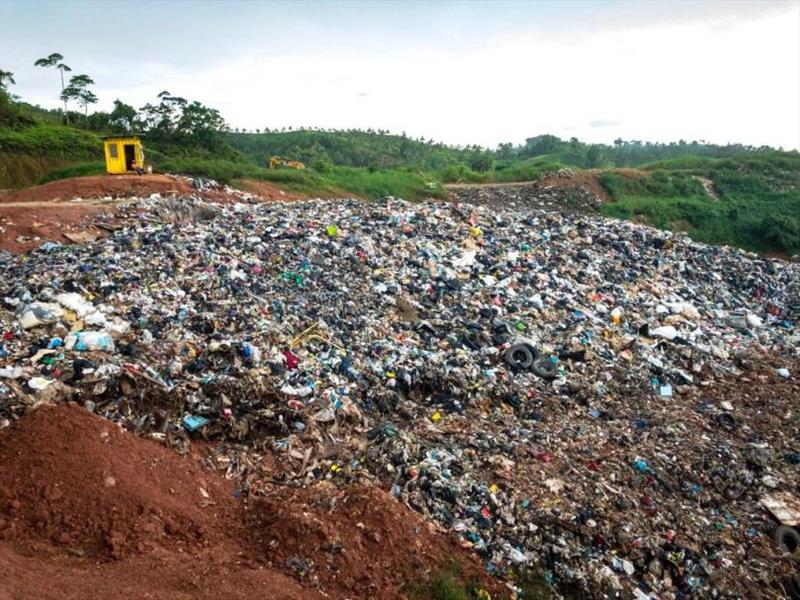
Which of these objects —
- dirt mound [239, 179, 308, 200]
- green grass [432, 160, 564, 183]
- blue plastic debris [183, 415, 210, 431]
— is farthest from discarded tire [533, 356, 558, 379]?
green grass [432, 160, 564, 183]

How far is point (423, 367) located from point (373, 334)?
2.88 ft

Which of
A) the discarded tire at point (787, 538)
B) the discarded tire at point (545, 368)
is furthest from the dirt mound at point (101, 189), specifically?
the discarded tire at point (787, 538)

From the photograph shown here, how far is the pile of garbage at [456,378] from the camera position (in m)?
4.24

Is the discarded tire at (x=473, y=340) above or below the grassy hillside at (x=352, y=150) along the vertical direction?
below

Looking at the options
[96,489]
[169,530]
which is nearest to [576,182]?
[169,530]

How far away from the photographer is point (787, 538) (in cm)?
432

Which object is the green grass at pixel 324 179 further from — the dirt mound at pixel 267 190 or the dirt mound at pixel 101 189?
the dirt mound at pixel 101 189

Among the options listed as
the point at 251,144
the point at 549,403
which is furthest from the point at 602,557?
the point at 251,144

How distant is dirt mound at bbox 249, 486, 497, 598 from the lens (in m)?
3.58

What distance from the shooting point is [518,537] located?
159 inches

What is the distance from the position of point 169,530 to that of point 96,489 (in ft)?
2.01

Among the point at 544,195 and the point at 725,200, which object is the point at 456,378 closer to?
the point at 544,195

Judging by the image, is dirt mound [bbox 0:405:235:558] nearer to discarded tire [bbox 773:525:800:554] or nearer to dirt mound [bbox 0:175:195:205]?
discarded tire [bbox 773:525:800:554]

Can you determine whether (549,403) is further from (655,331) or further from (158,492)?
(158,492)
